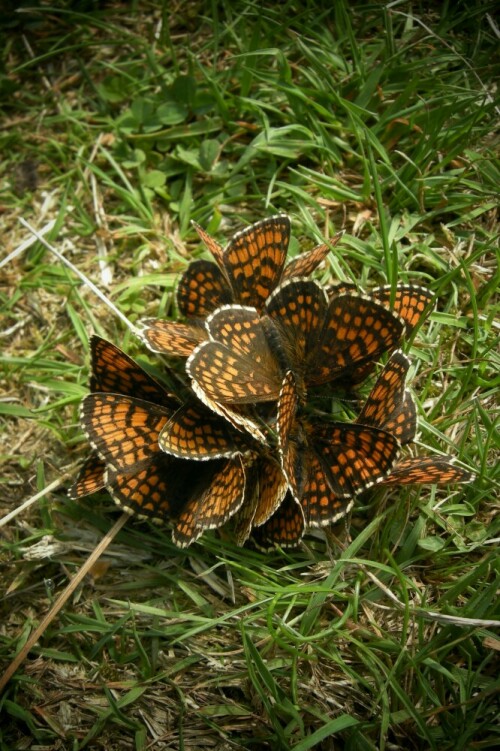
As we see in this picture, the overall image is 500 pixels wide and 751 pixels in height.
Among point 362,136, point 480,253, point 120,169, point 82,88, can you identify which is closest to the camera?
point 480,253

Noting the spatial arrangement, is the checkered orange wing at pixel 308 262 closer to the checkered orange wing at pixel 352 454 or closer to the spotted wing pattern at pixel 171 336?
the spotted wing pattern at pixel 171 336

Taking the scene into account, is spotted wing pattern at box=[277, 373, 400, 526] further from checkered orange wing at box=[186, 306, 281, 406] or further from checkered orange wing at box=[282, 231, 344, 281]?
checkered orange wing at box=[282, 231, 344, 281]

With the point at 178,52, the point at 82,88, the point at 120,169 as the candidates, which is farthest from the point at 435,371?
the point at 82,88

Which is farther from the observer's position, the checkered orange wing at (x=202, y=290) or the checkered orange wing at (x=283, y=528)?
the checkered orange wing at (x=202, y=290)

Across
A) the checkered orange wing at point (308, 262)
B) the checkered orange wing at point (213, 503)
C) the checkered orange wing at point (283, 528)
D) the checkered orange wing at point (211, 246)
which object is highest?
the checkered orange wing at point (211, 246)

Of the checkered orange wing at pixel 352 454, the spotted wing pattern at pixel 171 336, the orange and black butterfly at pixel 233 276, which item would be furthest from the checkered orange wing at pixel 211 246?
the checkered orange wing at pixel 352 454

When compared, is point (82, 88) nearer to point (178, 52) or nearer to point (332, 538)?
point (178, 52)

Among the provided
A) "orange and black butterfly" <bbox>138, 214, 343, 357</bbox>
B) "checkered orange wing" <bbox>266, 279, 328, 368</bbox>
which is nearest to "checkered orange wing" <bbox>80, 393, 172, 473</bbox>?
"orange and black butterfly" <bbox>138, 214, 343, 357</bbox>
